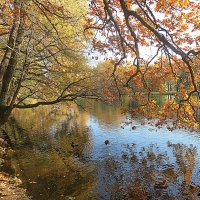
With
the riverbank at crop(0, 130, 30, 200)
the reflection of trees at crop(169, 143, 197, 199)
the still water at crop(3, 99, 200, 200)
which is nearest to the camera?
the riverbank at crop(0, 130, 30, 200)

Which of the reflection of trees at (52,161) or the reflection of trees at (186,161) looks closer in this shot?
the reflection of trees at (52,161)

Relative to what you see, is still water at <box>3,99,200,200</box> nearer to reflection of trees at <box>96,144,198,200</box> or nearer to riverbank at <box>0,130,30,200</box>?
reflection of trees at <box>96,144,198,200</box>

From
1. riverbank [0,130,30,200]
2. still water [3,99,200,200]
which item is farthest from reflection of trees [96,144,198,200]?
riverbank [0,130,30,200]

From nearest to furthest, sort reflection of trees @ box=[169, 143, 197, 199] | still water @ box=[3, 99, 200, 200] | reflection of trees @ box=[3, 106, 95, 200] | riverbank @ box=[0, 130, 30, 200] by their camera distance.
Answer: riverbank @ box=[0, 130, 30, 200], reflection of trees @ box=[3, 106, 95, 200], still water @ box=[3, 99, 200, 200], reflection of trees @ box=[169, 143, 197, 199]

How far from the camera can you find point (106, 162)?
700 inches

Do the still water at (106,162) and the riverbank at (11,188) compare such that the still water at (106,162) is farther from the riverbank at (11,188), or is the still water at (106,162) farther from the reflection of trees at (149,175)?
the riverbank at (11,188)

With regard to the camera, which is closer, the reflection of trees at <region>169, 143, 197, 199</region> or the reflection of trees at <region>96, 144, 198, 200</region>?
the reflection of trees at <region>96, 144, 198, 200</region>

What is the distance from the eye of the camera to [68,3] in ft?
58.5

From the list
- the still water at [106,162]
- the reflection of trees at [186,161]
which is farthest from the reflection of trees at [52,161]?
the reflection of trees at [186,161]

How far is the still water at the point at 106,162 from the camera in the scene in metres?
13.0

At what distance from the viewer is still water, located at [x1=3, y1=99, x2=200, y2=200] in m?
13.0

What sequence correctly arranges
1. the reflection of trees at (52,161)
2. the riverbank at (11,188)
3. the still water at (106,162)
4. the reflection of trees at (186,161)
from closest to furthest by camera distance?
the riverbank at (11,188), the reflection of trees at (52,161), the still water at (106,162), the reflection of trees at (186,161)

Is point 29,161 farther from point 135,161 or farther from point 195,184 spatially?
point 195,184

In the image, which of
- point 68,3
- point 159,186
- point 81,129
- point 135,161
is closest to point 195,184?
point 159,186
